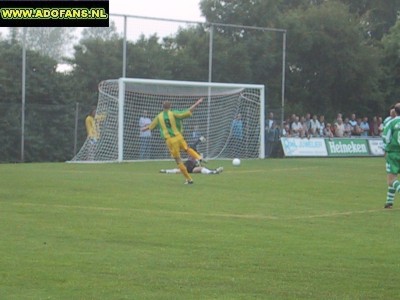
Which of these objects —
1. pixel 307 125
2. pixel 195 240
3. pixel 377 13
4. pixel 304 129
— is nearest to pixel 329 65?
pixel 307 125

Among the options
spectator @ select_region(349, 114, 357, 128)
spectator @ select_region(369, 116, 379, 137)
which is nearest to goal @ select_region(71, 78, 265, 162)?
spectator @ select_region(349, 114, 357, 128)

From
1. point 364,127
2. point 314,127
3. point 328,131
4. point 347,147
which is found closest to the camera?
point 314,127

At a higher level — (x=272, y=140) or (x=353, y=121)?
(x=353, y=121)

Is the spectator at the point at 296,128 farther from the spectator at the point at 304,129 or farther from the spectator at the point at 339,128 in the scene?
the spectator at the point at 339,128

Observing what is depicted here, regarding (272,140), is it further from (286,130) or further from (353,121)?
(353,121)

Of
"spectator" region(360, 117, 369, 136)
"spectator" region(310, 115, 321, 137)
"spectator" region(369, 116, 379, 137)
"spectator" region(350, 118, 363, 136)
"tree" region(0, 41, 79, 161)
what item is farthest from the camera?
"spectator" region(369, 116, 379, 137)

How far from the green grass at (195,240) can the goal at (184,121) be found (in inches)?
451

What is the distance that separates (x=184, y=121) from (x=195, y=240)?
26.4 metres

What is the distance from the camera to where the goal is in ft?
121

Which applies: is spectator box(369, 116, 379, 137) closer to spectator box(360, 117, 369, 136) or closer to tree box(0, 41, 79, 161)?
spectator box(360, 117, 369, 136)

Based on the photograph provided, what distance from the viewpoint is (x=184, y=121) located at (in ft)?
132

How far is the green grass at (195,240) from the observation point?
1035 centimetres

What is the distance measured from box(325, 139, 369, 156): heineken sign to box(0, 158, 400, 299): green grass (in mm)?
21268

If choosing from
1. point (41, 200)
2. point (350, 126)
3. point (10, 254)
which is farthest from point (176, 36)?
point (10, 254)
